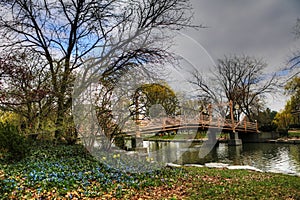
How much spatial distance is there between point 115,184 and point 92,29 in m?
7.05

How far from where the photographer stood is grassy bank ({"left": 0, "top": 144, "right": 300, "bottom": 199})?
400 cm

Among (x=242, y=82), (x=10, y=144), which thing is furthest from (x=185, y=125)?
(x=242, y=82)

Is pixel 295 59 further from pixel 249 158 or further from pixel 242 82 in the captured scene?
pixel 242 82

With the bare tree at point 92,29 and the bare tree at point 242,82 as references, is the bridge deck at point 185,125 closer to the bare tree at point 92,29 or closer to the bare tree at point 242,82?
the bare tree at point 92,29

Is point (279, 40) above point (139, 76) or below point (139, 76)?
above

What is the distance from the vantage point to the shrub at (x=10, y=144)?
5.64 metres

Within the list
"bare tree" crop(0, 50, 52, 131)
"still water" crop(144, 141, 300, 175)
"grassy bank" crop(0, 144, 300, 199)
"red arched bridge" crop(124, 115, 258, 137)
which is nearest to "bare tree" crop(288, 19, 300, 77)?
"still water" crop(144, 141, 300, 175)

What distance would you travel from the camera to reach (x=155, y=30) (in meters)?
9.70

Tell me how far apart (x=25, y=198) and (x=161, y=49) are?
683 cm

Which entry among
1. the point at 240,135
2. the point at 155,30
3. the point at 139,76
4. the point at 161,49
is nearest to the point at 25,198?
the point at 139,76

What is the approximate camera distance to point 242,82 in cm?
2661

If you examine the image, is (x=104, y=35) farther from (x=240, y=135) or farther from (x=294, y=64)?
(x=240, y=135)

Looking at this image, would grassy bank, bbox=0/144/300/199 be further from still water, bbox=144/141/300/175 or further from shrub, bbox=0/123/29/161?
still water, bbox=144/141/300/175

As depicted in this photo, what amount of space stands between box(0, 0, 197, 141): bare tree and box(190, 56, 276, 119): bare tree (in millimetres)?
15984
